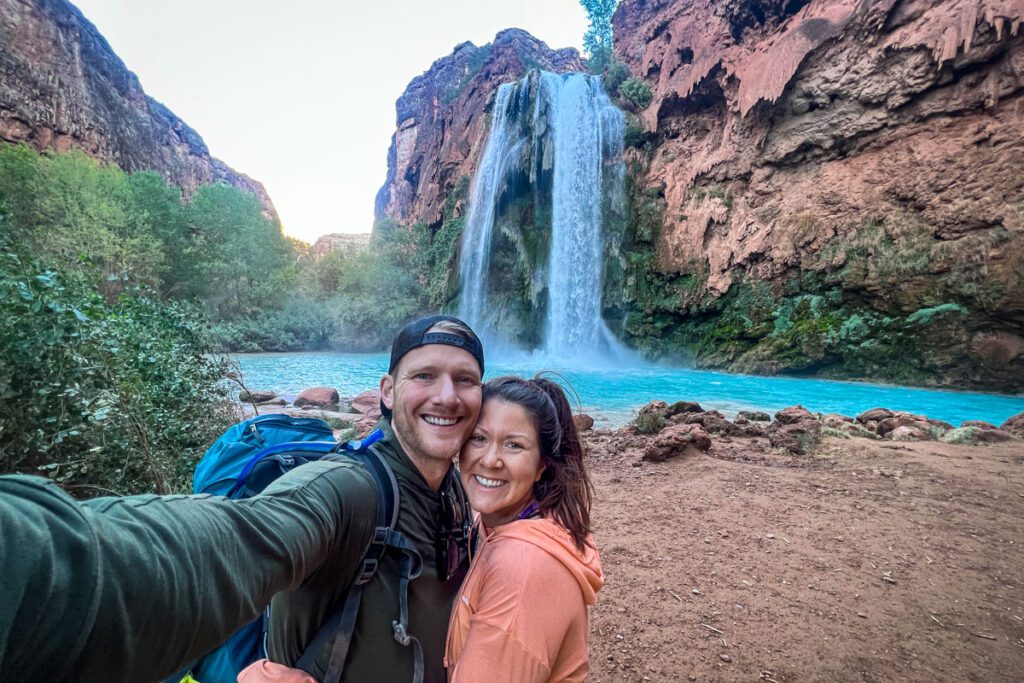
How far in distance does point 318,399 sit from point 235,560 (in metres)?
9.36

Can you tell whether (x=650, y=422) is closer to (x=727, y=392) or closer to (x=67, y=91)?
(x=727, y=392)

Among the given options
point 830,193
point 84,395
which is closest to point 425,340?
point 84,395

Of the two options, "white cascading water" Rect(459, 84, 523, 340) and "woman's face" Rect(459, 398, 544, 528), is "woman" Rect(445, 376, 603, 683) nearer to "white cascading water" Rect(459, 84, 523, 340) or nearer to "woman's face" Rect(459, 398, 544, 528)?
"woman's face" Rect(459, 398, 544, 528)

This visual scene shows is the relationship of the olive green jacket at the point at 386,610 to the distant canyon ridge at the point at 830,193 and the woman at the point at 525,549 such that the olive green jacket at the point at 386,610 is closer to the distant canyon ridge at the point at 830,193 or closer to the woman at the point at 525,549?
the woman at the point at 525,549

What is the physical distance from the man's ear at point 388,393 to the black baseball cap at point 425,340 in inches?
0.5

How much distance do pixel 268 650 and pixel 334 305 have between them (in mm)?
31000

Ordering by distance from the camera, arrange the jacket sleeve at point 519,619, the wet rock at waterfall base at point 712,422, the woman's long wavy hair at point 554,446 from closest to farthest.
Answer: the jacket sleeve at point 519,619 < the woman's long wavy hair at point 554,446 < the wet rock at waterfall base at point 712,422

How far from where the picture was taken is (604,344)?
20562 millimetres

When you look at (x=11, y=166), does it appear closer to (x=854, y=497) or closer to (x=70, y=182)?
(x=70, y=182)

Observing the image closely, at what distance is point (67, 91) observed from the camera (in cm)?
2477

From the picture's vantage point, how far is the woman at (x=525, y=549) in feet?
3.07

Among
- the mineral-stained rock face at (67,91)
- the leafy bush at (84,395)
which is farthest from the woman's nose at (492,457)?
the mineral-stained rock face at (67,91)

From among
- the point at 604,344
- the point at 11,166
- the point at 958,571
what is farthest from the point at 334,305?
the point at 958,571

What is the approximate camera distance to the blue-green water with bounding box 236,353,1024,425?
9.80 metres
